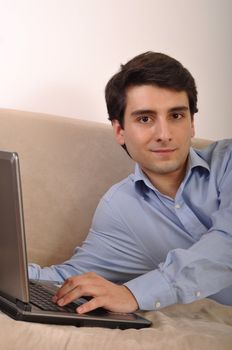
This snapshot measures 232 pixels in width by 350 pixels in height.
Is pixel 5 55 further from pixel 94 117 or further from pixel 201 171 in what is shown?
pixel 201 171

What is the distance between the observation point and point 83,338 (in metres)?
0.76

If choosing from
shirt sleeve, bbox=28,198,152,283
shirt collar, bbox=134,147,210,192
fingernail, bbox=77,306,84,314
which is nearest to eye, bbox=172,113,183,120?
shirt collar, bbox=134,147,210,192

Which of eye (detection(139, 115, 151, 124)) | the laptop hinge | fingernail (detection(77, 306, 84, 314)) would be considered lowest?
fingernail (detection(77, 306, 84, 314))

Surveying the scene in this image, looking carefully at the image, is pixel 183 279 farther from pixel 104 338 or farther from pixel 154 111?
pixel 154 111

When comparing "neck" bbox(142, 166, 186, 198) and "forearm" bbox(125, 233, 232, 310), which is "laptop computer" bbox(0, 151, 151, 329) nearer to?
"forearm" bbox(125, 233, 232, 310)

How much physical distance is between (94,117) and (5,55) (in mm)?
388

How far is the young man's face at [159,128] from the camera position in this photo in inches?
51.2

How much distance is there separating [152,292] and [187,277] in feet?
0.27

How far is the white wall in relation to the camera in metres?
1.60

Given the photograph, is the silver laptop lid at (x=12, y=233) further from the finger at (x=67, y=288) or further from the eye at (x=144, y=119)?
the eye at (x=144, y=119)

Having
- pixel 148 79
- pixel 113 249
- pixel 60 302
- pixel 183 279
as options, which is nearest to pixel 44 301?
pixel 60 302

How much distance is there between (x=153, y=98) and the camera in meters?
1.30

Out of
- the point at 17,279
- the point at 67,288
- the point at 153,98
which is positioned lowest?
the point at 67,288

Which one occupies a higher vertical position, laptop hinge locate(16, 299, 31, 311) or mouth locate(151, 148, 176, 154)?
mouth locate(151, 148, 176, 154)
